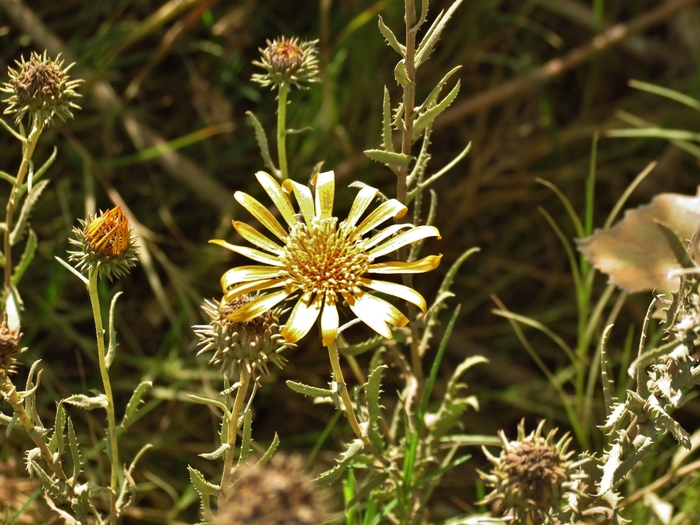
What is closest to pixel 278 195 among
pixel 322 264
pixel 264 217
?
pixel 264 217

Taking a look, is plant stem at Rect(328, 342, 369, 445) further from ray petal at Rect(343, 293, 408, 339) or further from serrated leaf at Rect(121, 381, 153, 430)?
serrated leaf at Rect(121, 381, 153, 430)

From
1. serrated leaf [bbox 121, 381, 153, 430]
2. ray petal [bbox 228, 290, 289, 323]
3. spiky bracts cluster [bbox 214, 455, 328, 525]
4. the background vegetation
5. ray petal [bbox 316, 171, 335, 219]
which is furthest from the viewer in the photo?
the background vegetation

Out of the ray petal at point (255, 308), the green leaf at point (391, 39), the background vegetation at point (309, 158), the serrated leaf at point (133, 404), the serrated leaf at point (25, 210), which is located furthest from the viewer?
the background vegetation at point (309, 158)

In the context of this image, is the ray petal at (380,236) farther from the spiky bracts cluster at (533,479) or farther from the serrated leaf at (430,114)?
the spiky bracts cluster at (533,479)

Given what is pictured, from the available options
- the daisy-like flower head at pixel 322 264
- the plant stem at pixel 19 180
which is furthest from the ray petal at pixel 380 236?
the plant stem at pixel 19 180

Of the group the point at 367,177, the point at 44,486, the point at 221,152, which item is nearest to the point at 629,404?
the point at 44,486

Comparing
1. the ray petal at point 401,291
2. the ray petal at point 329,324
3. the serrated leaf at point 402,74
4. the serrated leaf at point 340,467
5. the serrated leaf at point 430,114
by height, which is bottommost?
the serrated leaf at point 340,467

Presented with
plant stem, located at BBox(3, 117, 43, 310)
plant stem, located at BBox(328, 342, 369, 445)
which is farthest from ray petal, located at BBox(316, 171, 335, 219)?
plant stem, located at BBox(3, 117, 43, 310)
